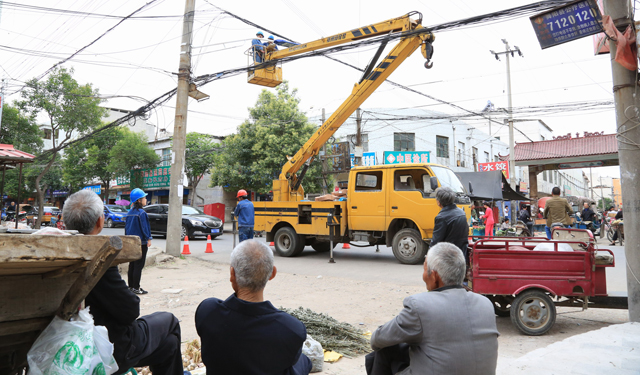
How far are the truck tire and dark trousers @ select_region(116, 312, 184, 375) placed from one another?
8266mm

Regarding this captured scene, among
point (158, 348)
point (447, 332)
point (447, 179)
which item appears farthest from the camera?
point (447, 179)

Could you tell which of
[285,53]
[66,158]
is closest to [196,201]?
[66,158]

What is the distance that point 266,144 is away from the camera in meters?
22.4

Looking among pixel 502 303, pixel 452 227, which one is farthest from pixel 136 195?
pixel 502 303

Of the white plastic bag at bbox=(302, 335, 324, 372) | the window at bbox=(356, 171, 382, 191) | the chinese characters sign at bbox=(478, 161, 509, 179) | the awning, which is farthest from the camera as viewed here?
the chinese characters sign at bbox=(478, 161, 509, 179)

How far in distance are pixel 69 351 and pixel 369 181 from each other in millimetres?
8740

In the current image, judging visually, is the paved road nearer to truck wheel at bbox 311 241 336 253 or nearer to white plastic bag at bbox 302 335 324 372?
truck wheel at bbox 311 241 336 253

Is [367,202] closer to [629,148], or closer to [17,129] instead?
[629,148]

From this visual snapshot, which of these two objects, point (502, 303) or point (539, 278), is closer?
point (539, 278)

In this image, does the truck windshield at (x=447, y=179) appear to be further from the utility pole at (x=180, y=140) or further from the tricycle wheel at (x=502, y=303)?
the utility pole at (x=180, y=140)

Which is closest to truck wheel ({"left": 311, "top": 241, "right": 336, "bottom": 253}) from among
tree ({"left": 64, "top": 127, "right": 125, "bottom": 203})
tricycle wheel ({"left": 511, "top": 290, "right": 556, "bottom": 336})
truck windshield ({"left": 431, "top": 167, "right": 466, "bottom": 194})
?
truck windshield ({"left": 431, "top": 167, "right": 466, "bottom": 194})

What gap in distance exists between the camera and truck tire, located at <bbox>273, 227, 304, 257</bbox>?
1090cm

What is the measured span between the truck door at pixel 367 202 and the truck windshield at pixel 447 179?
4.37ft

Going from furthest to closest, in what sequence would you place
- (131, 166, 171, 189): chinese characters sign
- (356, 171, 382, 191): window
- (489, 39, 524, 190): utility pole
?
(131, 166, 171, 189): chinese characters sign → (489, 39, 524, 190): utility pole → (356, 171, 382, 191): window
